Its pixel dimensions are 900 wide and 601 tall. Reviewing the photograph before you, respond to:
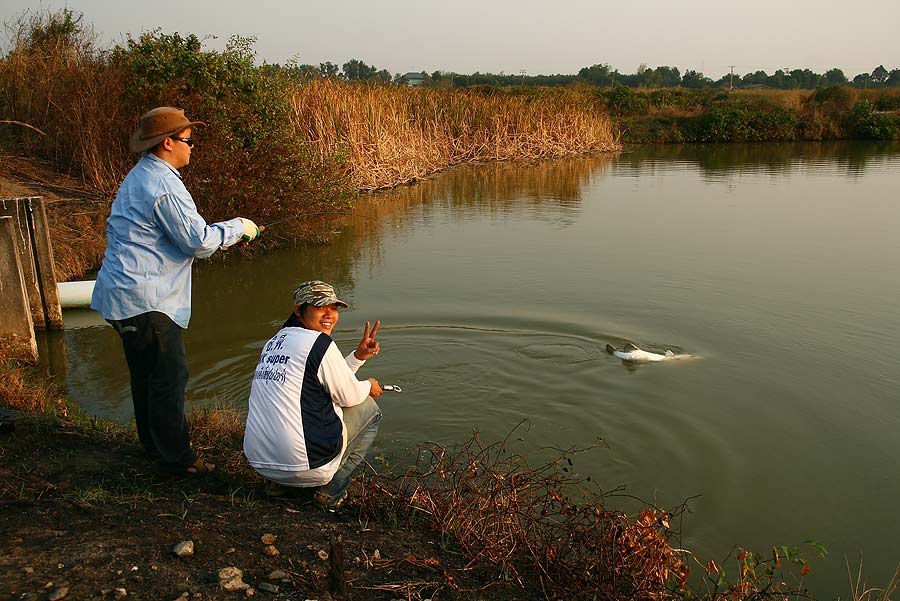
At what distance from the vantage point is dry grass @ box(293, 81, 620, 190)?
54.5ft

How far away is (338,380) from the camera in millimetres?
3717

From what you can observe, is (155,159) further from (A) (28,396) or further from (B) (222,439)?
(A) (28,396)

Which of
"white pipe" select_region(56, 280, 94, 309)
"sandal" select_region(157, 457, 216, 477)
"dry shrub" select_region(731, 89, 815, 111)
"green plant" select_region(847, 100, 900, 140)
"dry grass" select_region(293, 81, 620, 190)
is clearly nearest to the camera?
"sandal" select_region(157, 457, 216, 477)

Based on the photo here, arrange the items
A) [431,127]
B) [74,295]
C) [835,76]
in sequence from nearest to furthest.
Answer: [74,295]
[431,127]
[835,76]

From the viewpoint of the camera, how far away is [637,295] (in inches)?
360

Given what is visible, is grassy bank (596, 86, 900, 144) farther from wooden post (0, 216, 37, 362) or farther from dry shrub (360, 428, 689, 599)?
dry shrub (360, 428, 689, 599)

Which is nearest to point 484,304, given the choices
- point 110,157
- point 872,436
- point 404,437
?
point 404,437

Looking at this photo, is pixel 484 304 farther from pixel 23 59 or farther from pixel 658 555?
pixel 23 59

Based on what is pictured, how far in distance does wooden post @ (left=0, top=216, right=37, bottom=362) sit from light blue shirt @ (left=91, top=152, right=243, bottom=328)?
3.72 meters

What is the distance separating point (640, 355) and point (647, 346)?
0.48 metres

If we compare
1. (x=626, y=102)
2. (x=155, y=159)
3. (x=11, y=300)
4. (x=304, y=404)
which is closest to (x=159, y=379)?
(x=304, y=404)

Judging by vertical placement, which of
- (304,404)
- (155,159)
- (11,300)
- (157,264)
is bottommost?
(11,300)

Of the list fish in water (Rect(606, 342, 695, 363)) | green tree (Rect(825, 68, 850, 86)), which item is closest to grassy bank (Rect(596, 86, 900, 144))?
fish in water (Rect(606, 342, 695, 363))

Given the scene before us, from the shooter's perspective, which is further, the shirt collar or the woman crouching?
the shirt collar
